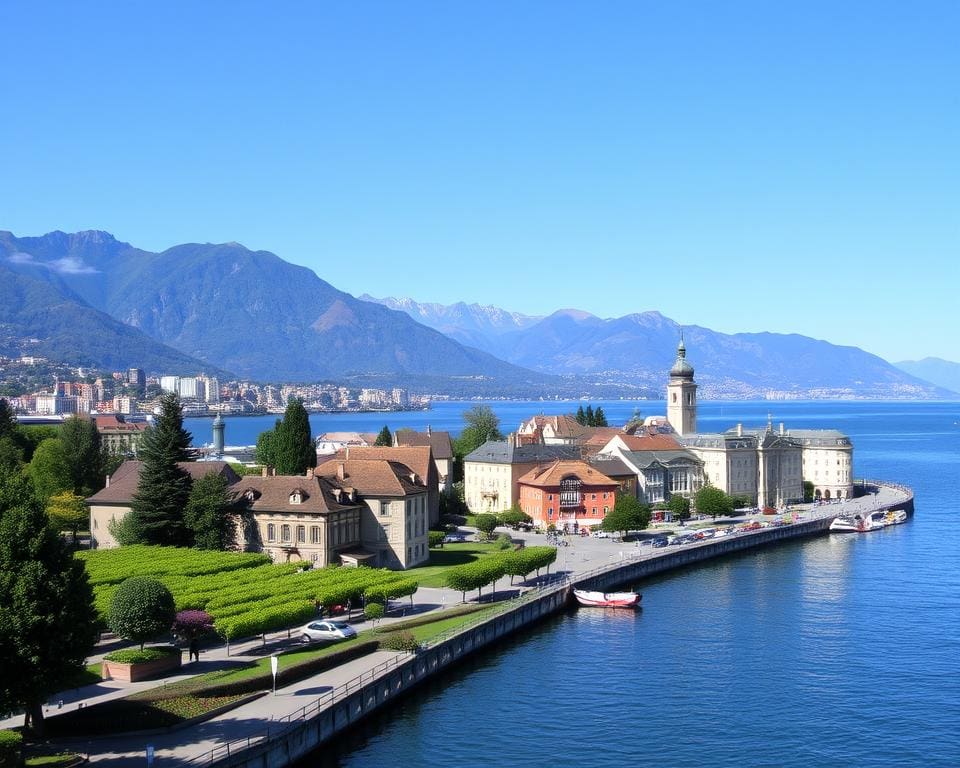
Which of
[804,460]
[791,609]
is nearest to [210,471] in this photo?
[791,609]

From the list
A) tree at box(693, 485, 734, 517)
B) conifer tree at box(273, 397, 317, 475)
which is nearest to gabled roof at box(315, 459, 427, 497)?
conifer tree at box(273, 397, 317, 475)

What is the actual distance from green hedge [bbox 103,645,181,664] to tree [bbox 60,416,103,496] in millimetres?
55637

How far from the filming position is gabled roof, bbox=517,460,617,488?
11669 cm

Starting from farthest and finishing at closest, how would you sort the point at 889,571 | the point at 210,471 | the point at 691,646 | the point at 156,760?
the point at 889,571 → the point at 210,471 → the point at 691,646 → the point at 156,760

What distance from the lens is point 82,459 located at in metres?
104

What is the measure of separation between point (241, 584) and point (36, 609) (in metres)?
25.7

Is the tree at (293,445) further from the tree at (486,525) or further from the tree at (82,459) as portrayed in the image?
the tree at (486,525)

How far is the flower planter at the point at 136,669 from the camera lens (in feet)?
157

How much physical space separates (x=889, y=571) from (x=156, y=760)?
7258 centimetres

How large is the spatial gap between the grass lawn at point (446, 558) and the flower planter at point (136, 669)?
27.9 meters

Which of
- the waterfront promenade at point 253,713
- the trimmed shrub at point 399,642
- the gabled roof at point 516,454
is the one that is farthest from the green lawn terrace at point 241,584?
the gabled roof at point 516,454

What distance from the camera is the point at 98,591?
5916cm

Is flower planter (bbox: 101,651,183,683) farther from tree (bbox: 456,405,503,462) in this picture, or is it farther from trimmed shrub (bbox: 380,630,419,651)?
tree (bbox: 456,405,503,462)

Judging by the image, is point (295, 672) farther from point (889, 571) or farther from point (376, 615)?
point (889, 571)
